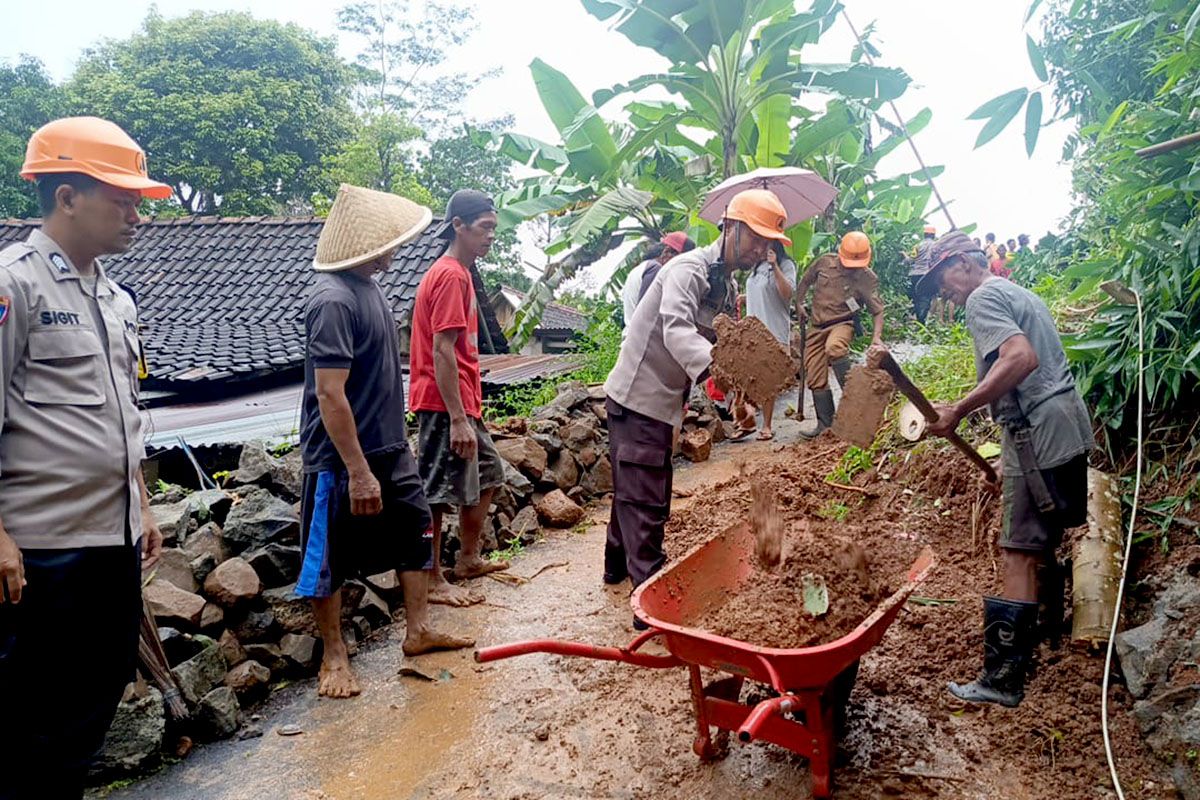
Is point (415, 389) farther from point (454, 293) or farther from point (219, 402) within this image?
point (219, 402)

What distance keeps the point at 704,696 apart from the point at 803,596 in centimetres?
51

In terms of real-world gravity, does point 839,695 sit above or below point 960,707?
above

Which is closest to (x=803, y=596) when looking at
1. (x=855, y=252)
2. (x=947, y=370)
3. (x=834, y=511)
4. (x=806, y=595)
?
(x=806, y=595)

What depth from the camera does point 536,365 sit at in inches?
355

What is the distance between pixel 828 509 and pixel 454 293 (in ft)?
9.16

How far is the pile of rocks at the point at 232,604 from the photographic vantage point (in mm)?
2994

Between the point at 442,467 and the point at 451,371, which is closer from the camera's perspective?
the point at 451,371

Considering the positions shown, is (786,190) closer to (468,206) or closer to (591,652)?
(468,206)

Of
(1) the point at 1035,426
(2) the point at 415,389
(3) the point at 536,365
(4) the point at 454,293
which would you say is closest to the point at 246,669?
(2) the point at 415,389

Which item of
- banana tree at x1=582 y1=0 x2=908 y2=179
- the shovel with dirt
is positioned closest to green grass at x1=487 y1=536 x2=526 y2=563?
the shovel with dirt

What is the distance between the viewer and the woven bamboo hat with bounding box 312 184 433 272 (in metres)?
3.15

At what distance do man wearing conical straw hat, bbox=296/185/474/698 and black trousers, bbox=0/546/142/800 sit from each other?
1035 mm

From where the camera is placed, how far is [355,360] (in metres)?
3.19

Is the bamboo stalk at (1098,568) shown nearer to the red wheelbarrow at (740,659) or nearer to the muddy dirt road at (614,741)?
the muddy dirt road at (614,741)
